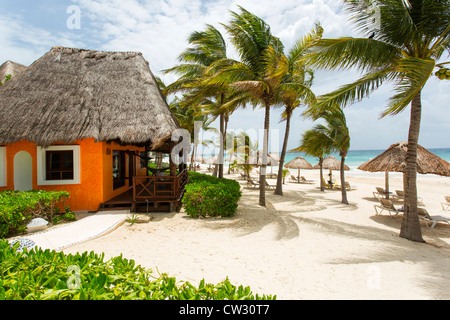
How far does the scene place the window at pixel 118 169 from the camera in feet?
30.4

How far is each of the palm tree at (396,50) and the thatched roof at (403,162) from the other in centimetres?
389

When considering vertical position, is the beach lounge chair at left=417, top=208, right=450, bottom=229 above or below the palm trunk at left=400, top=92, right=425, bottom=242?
below

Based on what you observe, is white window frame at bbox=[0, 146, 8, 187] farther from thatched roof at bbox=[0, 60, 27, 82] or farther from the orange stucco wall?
thatched roof at bbox=[0, 60, 27, 82]

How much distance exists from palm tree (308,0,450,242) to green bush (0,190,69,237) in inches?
298

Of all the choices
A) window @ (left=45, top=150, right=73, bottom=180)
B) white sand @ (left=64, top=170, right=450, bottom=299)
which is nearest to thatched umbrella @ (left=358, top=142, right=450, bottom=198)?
white sand @ (left=64, top=170, right=450, bottom=299)

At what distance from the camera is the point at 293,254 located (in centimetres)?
461

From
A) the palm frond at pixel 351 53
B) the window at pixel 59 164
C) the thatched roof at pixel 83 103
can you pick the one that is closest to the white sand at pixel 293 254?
the thatched roof at pixel 83 103

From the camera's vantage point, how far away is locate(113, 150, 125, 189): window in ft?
30.4

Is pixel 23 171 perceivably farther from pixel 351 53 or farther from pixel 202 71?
pixel 351 53

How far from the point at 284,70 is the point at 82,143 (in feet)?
23.5

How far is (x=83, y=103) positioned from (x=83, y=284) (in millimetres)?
8299
